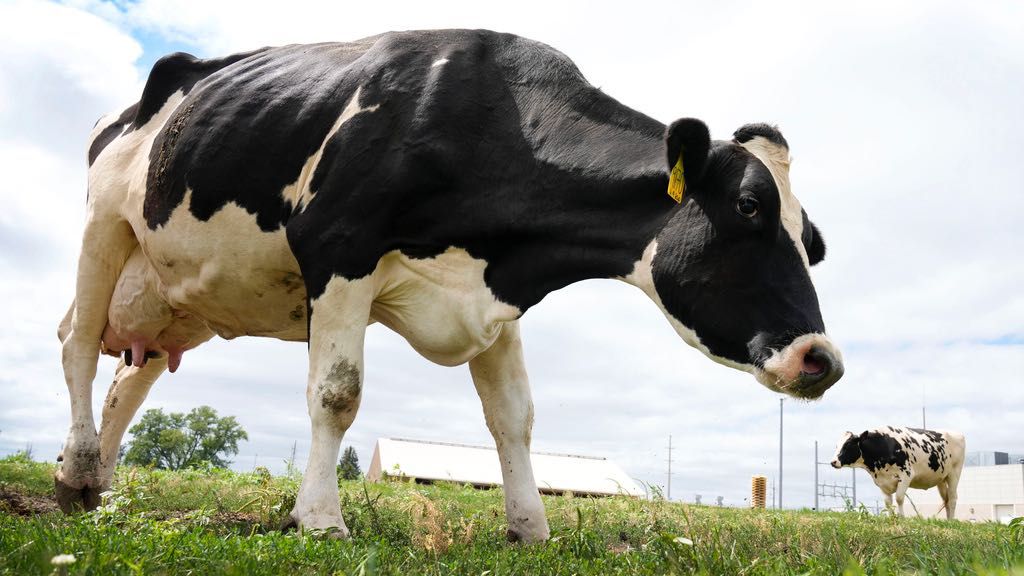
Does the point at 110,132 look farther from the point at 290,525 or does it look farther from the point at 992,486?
the point at 992,486

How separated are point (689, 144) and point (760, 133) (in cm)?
63

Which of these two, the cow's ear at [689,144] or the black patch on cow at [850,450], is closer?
the cow's ear at [689,144]

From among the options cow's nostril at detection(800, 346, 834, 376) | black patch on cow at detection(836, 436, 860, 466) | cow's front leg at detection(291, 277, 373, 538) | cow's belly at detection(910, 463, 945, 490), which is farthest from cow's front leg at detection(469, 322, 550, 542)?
cow's belly at detection(910, 463, 945, 490)

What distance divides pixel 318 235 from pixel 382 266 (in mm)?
434

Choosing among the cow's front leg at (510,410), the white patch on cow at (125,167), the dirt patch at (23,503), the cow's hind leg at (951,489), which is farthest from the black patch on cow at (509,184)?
the cow's hind leg at (951,489)

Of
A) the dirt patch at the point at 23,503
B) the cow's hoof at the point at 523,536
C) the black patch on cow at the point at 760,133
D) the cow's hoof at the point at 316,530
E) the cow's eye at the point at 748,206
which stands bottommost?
the dirt patch at the point at 23,503

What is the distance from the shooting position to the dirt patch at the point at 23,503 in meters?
6.21

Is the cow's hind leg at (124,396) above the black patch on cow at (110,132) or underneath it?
underneath

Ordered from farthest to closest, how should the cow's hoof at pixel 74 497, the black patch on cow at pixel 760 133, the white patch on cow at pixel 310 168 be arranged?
the cow's hoof at pixel 74 497 < the white patch on cow at pixel 310 168 < the black patch on cow at pixel 760 133

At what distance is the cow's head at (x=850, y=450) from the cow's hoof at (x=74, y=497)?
56.9 feet

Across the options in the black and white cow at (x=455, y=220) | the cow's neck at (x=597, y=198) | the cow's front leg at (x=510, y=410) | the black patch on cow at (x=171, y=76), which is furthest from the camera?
the black patch on cow at (x=171, y=76)

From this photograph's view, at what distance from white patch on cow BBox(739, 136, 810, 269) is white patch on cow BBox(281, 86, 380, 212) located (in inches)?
91.0

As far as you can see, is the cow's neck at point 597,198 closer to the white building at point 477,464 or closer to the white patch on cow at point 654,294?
the white patch on cow at point 654,294

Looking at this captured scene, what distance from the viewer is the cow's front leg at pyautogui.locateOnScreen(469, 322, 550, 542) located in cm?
560
